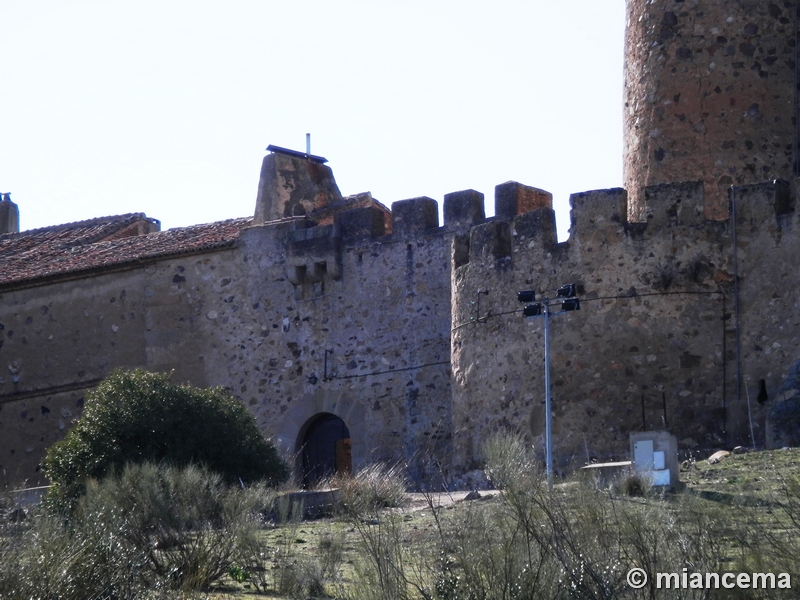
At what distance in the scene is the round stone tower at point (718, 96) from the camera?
67.5 ft

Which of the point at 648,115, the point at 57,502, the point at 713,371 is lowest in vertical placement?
the point at 57,502

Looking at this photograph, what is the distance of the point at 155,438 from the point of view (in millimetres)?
19531

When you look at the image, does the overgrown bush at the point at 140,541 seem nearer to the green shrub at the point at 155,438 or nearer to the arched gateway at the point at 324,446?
the green shrub at the point at 155,438

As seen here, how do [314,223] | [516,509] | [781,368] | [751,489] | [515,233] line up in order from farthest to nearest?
[314,223] < [515,233] < [781,368] < [751,489] < [516,509]

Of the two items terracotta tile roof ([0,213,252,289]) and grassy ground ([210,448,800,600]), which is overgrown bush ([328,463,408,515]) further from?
terracotta tile roof ([0,213,252,289])

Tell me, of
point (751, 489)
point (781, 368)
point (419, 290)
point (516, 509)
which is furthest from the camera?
point (419, 290)

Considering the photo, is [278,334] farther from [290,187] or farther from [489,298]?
[489,298]

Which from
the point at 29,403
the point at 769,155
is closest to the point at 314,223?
the point at 29,403

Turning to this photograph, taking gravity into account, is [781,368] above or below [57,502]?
above

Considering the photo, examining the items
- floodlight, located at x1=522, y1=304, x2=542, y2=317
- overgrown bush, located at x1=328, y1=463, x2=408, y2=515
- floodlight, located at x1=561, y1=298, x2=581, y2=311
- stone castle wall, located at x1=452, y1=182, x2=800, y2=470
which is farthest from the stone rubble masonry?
floodlight, located at x1=561, y1=298, x2=581, y2=311

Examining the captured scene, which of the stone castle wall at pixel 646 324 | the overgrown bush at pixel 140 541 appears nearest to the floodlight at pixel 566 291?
the stone castle wall at pixel 646 324

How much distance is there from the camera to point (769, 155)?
20.5 metres

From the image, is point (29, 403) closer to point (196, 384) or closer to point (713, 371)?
point (196, 384)

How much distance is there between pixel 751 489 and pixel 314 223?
42.9ft
